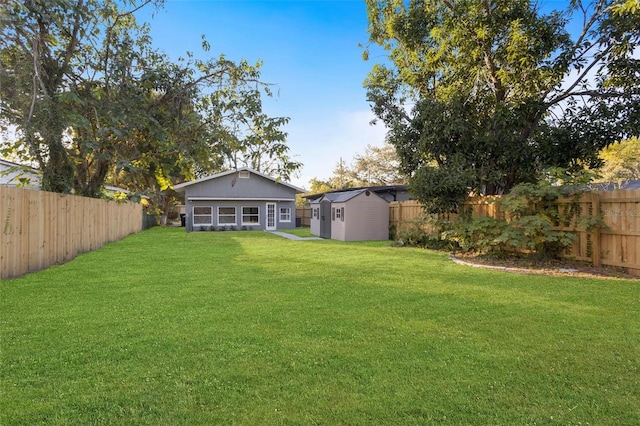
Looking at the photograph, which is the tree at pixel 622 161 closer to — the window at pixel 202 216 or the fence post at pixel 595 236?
the fence post at pixel 595 236

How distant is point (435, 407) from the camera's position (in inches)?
90.7

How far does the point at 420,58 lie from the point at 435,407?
42.1ft

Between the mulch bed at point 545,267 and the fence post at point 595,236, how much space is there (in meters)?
0.18

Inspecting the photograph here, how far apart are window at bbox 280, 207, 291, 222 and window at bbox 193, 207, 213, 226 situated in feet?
15.7

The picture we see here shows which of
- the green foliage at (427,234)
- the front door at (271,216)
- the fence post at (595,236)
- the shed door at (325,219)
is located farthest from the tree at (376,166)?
the fence post at (595,236)

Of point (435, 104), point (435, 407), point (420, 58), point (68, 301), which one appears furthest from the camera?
point (420, 58)

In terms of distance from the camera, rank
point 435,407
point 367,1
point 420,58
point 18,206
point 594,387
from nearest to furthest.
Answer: point 435,407, point 594,387, point 18,206, point 420,58, point 367,1

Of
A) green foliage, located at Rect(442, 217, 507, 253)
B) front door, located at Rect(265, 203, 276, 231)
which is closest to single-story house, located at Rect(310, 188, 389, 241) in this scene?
green foliage, located at Rect(442, 217, 507, 253)

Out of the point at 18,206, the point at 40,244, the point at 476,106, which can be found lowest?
the point at 40,244

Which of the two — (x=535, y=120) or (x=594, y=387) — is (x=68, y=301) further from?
(x=535, y=120)

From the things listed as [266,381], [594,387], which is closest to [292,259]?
[266,381]

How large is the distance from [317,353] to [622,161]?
98.1 feet

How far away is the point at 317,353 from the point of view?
315 cm

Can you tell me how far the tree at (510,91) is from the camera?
29.6ft
